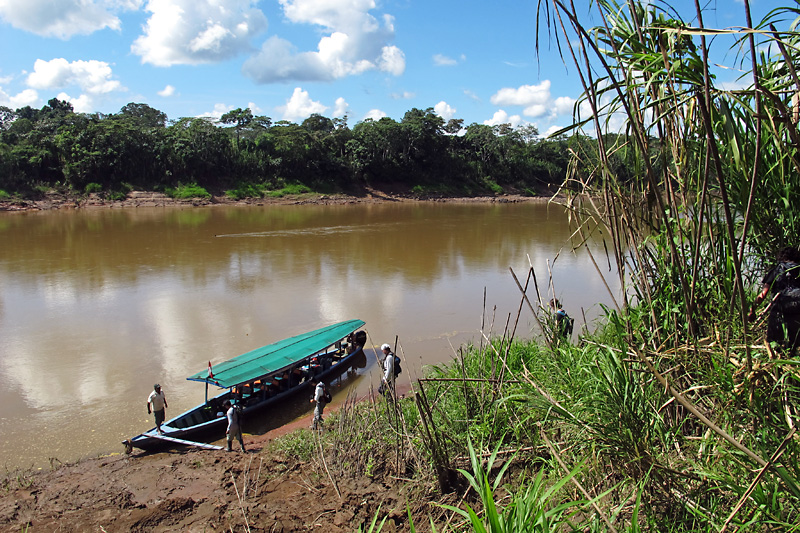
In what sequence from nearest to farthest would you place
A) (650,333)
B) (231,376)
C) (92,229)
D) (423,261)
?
1. (650,333)
2. (231,376)
3. (423,261)
4. (92,229)

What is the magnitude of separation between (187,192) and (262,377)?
32851 millimetres

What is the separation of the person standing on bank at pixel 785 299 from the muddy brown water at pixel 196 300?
1227 millimetres

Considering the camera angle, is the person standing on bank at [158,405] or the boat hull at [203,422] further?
the person standing on bank at [158,405]

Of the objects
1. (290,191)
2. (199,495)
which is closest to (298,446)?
(199,495)

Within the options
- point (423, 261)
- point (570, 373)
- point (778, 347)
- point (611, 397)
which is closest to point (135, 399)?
point (570, 373)

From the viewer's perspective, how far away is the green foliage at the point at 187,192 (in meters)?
37.0

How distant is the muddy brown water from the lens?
26.9 ft

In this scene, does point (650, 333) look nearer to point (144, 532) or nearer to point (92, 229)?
point (144, 532)

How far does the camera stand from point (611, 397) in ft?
9.26

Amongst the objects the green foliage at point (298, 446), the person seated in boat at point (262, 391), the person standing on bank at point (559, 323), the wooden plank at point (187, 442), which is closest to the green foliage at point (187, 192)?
the person seated in boat at point (262, 391)

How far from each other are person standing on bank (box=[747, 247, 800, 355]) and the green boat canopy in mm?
6308

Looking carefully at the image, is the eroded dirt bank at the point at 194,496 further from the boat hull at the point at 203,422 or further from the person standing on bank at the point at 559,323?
the person standing on bank at the point at 559,323

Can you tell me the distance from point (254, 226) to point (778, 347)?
2676 centimetres

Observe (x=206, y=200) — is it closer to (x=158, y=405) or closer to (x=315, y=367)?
(x=315, y=367)
